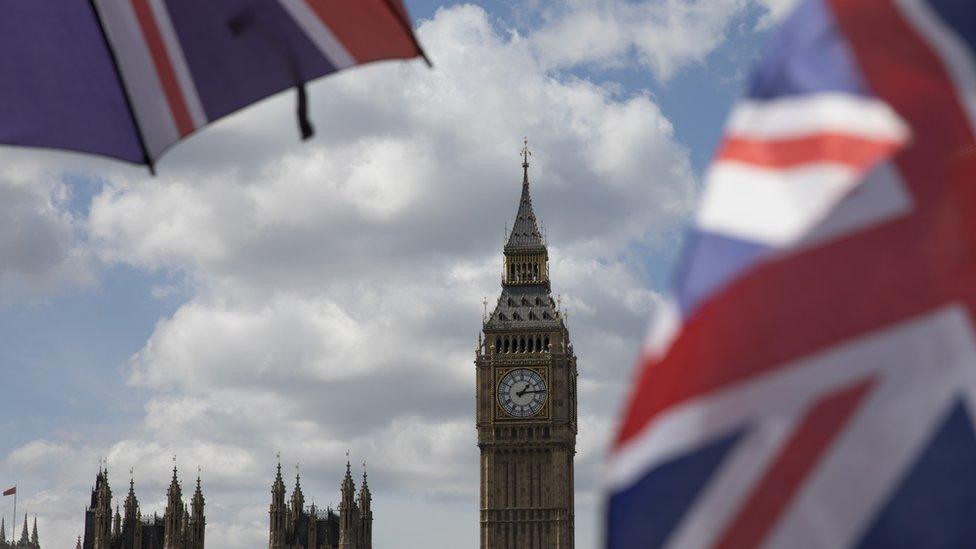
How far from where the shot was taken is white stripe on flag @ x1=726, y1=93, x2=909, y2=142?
5.43m

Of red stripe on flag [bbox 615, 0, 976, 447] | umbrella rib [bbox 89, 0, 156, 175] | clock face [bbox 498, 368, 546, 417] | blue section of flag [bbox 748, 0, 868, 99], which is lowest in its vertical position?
red stripe on flag [bbox 615, 0, 976, 447]

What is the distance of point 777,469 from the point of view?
17.2 ft

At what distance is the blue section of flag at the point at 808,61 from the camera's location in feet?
18.0

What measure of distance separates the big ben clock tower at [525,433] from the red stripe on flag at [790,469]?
7500cm

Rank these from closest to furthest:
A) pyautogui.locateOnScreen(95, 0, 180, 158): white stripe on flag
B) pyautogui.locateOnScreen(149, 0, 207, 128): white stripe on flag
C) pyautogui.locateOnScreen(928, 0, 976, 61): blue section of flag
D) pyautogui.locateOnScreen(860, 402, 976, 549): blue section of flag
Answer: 1. pyautogui.locateOnScreen(860, 402, 976, 549): blue section of flag
2. pyautogui.locateOnScreen(928, 0, 976, 61): blue section of flag
3. pyautogui.locateOnScreen(149, 0, 207, 128): white stripe on flag
4. pyautogui.locateOnScreen(95, 0, 180, 158): white stripe on flag

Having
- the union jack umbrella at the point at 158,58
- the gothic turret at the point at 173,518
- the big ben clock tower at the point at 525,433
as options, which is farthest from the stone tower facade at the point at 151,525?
the union jack umbrella at the point at 158,58

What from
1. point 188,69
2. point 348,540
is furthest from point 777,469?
point 348,540

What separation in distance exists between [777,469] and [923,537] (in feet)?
1.74

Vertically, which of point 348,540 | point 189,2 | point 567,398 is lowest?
point 189,2

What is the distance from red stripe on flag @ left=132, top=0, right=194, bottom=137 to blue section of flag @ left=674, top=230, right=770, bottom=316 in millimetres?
4049

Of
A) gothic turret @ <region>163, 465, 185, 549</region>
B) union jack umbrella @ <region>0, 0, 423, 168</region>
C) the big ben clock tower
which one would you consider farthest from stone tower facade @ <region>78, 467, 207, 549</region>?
union jack umbrella @ <region>0, 0, 423, 168</region>

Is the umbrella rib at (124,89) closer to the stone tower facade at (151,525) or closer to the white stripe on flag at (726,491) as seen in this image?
the white stripe on flag at (726,491)

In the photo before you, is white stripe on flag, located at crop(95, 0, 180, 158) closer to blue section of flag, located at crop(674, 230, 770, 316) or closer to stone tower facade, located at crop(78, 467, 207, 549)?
blue section of flag, located at crop(674, 230, 770, 316)

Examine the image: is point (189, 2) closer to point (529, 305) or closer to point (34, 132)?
point (34, 132)
